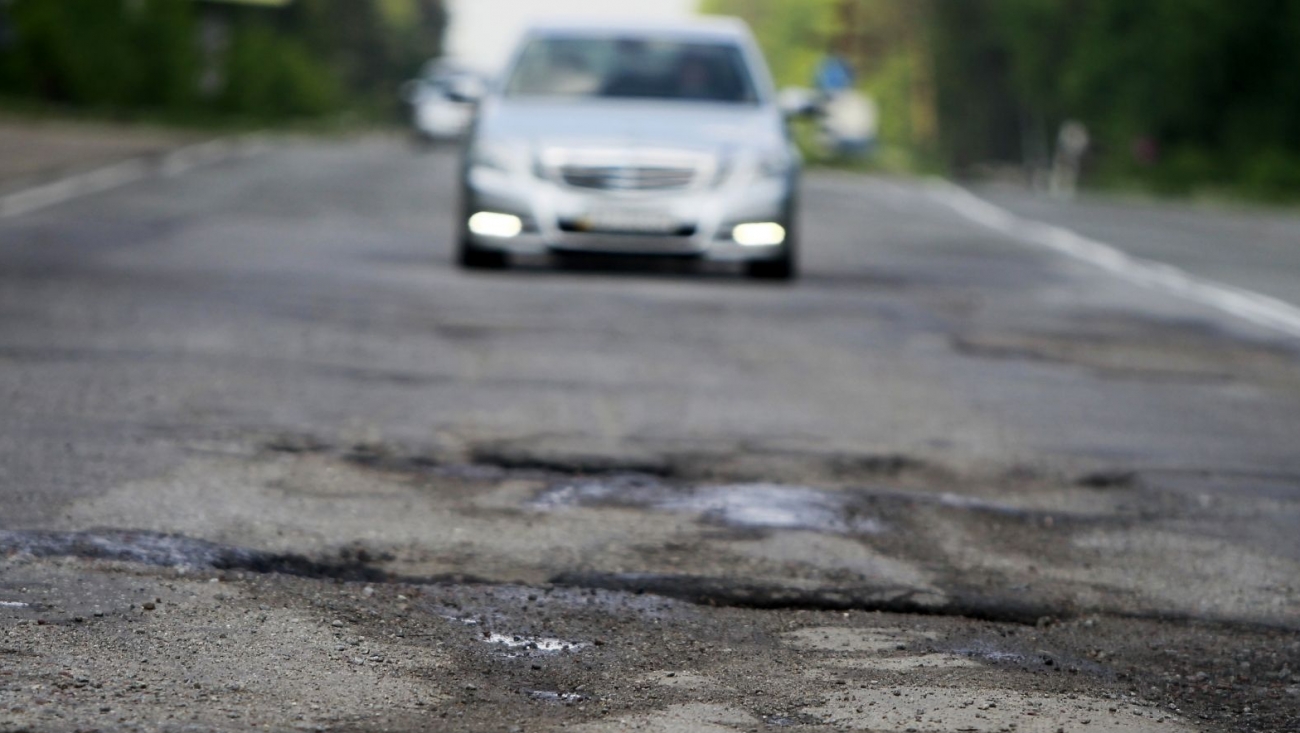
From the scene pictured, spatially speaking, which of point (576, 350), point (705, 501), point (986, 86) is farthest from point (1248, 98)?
point (705, 501)

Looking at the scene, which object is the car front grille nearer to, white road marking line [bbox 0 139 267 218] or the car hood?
the car hood

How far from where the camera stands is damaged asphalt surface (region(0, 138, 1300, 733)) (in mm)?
4734

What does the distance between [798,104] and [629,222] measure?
2.27 metres

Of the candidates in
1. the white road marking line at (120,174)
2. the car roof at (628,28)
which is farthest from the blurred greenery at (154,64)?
the car roof at (628,28)

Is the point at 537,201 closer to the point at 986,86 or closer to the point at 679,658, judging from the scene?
the point at 679,658

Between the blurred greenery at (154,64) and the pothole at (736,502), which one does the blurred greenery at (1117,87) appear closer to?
the blurred greenery at (154,64)

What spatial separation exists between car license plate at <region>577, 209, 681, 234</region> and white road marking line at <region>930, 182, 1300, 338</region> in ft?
11.0

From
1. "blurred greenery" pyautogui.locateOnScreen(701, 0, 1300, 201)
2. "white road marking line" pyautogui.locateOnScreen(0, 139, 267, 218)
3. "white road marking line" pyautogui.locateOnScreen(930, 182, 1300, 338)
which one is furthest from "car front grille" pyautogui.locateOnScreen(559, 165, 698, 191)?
"blurred greenery" pyautogui.locateOnScreen(701, 0, 1300, 201)

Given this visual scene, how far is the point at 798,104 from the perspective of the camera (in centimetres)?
1616

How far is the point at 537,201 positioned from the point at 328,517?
8.05 m

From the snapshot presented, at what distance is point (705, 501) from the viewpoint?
6945 mm

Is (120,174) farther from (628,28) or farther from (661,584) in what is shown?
(661,584)

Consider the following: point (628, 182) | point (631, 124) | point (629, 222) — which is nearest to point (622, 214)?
point (629, 222)

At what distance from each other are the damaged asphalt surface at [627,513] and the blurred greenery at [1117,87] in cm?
2872
